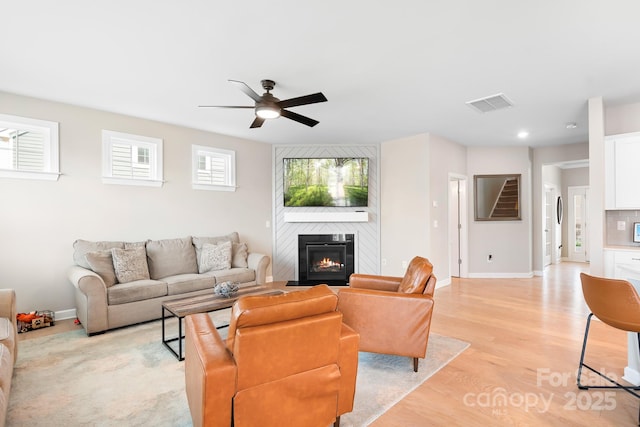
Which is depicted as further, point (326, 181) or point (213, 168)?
point (326, 181)

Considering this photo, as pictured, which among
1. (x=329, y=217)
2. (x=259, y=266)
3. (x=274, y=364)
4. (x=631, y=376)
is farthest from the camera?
(x=329, y=217)

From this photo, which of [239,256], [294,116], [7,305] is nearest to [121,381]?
[7,305]

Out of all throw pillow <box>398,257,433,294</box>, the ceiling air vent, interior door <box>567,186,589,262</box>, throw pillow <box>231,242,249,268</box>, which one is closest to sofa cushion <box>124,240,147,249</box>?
throw pillow <box>231,242,249,268</box>

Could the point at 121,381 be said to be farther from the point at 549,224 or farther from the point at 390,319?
the point at 549,224

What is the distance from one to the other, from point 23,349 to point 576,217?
11151 millimetres

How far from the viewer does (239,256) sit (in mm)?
4934

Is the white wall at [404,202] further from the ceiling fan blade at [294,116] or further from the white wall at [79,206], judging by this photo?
the white wall at [79,206]

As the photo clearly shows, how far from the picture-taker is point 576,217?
8.51 meters

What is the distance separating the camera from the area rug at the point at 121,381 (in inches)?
79.3

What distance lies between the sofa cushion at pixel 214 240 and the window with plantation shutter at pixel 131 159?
3.28 feet

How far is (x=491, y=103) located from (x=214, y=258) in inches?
166

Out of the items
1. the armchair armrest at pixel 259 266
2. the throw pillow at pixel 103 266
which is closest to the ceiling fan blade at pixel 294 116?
the armchair armrest at pixel 259 266

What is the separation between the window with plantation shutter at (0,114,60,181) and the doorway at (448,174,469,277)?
254 inches

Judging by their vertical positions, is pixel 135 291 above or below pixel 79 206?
below
